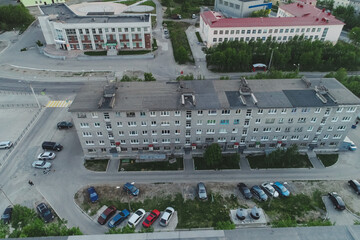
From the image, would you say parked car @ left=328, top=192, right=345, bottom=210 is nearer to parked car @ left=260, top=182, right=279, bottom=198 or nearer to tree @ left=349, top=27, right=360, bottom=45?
parked car @ left=260, top=182, right=279, bottom=198

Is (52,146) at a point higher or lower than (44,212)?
higher

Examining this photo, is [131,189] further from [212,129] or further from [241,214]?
[241,214]

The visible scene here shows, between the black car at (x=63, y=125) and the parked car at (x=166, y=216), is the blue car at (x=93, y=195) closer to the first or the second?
the parked car at (x=166, y=216)

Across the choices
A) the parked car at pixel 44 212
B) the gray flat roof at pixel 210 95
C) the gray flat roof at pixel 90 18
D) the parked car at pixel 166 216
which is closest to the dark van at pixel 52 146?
the gray flat roof at pixel 210 95

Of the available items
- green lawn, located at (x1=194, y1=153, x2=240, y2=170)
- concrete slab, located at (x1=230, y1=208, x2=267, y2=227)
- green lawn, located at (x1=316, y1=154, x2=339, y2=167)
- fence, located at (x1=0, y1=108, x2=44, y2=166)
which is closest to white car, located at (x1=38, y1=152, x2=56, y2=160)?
fence, located at (x1=0, y1=108, x2=44, y2=166)

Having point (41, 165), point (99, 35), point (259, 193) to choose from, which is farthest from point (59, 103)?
point (259, 193)

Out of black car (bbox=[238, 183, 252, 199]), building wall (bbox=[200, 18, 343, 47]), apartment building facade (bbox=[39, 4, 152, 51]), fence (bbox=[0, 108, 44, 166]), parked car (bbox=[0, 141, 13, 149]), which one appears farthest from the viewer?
building wall (bbox=[200, 18, 343, 47])

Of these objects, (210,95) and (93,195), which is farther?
(210,95)
